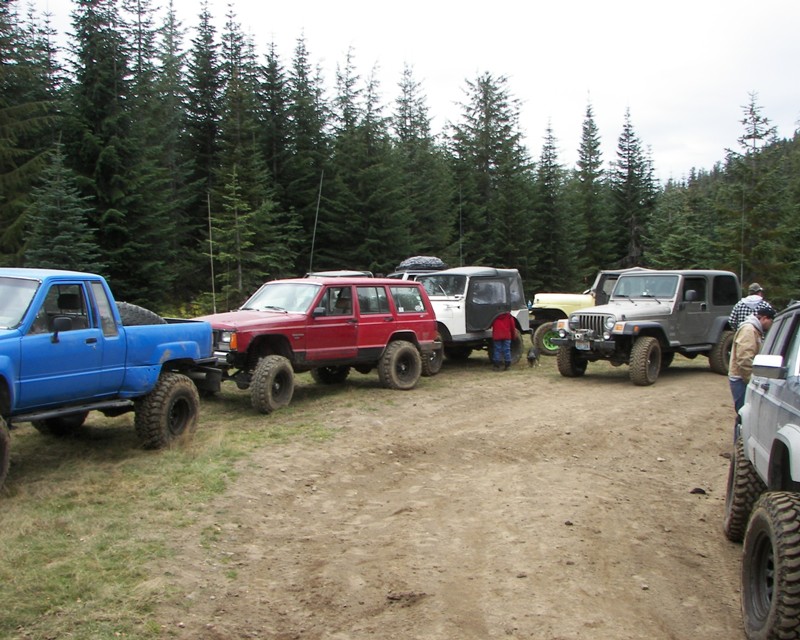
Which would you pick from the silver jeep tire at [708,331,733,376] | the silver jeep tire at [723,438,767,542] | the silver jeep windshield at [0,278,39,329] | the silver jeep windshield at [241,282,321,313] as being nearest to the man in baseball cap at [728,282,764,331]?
the silver jeep tire at [708,331,733,376]

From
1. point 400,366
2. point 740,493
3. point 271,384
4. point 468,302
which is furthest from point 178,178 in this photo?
point 740,493

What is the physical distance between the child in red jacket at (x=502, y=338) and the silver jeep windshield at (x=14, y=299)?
34.2ft

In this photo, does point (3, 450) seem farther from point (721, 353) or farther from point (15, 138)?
point (15, 138)

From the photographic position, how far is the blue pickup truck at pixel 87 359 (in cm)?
646

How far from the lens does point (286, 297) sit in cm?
1157

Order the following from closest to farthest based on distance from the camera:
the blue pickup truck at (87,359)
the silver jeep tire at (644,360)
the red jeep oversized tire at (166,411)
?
the blue pickup truck at (87,359) < the red jeep oversized tire at (166,411) < the silver jeep tire at (644,360)

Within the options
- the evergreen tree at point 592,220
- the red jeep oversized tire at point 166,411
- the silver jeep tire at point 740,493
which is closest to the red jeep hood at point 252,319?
the red jeep oversized tire at point 166,411

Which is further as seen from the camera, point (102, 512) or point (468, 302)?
point (468, 302)

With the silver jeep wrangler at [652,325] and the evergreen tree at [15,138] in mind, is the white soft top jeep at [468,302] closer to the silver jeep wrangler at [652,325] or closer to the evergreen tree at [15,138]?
the silver jeep wrangler at [652,325]

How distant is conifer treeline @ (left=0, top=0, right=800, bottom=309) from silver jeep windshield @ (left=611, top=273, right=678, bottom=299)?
382 inches

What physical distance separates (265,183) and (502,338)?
1600cm

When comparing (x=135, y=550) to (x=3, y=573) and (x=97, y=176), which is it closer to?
(x=3, y=573)

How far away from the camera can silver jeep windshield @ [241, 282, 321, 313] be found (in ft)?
37.2

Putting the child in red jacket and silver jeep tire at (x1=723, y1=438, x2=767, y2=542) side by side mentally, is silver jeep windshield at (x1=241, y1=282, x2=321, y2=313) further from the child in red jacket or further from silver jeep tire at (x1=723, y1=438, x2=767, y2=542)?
silver jeep tire at (x1=723, y1=438, x2=767, y2=542)
